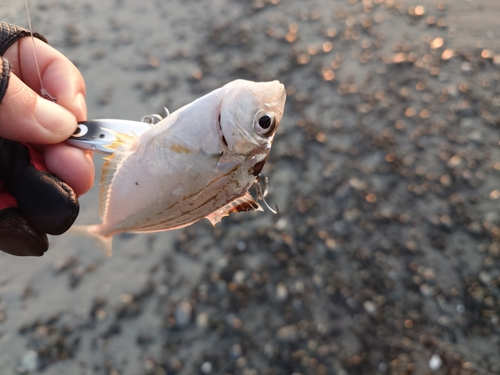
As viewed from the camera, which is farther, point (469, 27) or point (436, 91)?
point (469, 27)

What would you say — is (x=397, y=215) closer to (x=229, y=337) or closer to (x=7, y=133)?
(x=229, y=337)

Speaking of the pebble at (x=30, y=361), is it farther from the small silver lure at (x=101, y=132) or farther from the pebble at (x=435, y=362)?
the pebble at (x=435, y=362)

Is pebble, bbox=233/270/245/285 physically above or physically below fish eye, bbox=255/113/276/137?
below

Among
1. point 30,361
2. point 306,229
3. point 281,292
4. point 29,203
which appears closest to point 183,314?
point 281,292

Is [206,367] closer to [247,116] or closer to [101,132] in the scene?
[101,132]

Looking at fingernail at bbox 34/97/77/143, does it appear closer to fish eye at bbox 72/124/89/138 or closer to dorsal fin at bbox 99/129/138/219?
fish eye at bbox 72/124/89/138

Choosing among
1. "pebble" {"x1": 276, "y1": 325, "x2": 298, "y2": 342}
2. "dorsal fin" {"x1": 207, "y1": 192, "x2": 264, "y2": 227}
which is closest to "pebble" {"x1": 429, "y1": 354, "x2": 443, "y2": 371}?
"pebble" {"x1": 276, "y1": 325, "x2": 298, "y2": 342}

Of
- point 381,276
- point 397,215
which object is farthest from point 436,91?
point 381,276
